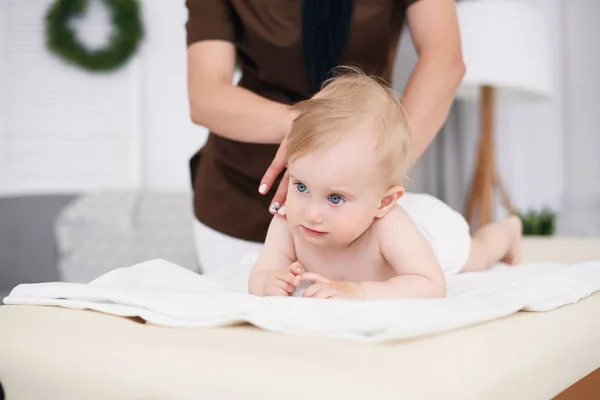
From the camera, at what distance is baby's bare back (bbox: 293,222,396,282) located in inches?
41.1

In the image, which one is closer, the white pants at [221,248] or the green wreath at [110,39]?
the white pants at [221,248]

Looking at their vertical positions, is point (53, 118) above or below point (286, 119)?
below

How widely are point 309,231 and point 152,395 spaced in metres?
0.38

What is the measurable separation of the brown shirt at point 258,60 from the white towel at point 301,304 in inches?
14.9

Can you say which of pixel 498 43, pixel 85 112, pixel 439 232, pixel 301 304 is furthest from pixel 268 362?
pixel 85 112

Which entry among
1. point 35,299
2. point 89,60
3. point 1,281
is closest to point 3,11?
point 89,60

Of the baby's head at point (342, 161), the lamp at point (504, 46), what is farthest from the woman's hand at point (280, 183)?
the lamp at point (504, 46)

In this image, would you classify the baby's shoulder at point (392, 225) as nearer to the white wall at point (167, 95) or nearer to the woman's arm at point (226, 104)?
the woman's arm at point (226, 104)

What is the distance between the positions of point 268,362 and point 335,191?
1.15ft

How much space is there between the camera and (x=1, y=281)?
3465mm

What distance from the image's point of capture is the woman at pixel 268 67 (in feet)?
4.45

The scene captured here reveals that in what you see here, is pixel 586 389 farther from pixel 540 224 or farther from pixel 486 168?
pixel 540 224

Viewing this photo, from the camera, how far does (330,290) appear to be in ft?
2.86

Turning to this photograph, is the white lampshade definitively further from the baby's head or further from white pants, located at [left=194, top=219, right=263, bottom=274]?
the baby's head
